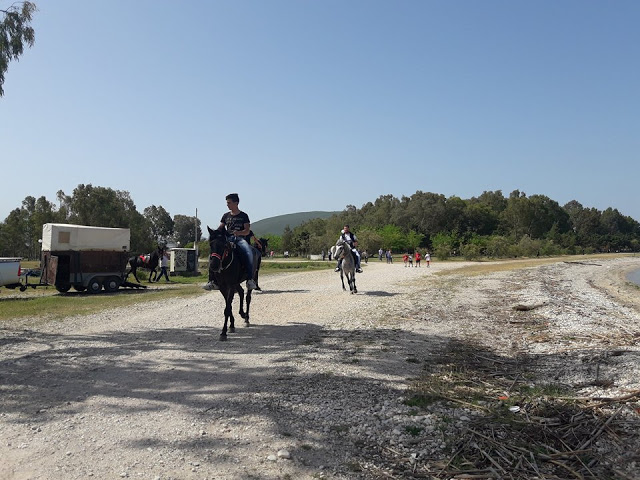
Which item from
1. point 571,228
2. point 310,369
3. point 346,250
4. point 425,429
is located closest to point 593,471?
point 425,429

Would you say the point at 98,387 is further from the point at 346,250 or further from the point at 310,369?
the point at 346,250

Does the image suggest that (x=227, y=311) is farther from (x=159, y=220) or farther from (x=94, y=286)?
(x=159, y=220)

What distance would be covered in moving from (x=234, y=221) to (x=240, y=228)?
239 mm

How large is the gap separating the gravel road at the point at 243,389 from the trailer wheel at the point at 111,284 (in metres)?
10.4

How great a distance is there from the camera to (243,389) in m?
6.18

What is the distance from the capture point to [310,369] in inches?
281

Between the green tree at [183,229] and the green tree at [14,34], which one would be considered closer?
the green tree at [14,34]

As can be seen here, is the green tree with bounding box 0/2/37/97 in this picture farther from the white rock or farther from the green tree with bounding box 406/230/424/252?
the green tree with bounding box 406/230/424/252

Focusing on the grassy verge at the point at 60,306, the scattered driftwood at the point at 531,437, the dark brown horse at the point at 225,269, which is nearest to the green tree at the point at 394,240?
the grassy verge at the point at 60,306

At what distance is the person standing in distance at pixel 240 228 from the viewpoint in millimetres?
11203

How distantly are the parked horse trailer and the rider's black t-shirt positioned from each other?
13171mm

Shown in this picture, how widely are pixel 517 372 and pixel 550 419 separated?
226 cm

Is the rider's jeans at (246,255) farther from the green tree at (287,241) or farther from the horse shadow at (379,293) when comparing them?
the green tree at (287,241)

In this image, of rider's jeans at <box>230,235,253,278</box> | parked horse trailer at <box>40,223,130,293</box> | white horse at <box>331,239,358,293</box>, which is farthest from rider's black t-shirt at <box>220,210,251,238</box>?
parked horse trailer at <box>40,223,130,293</box>
